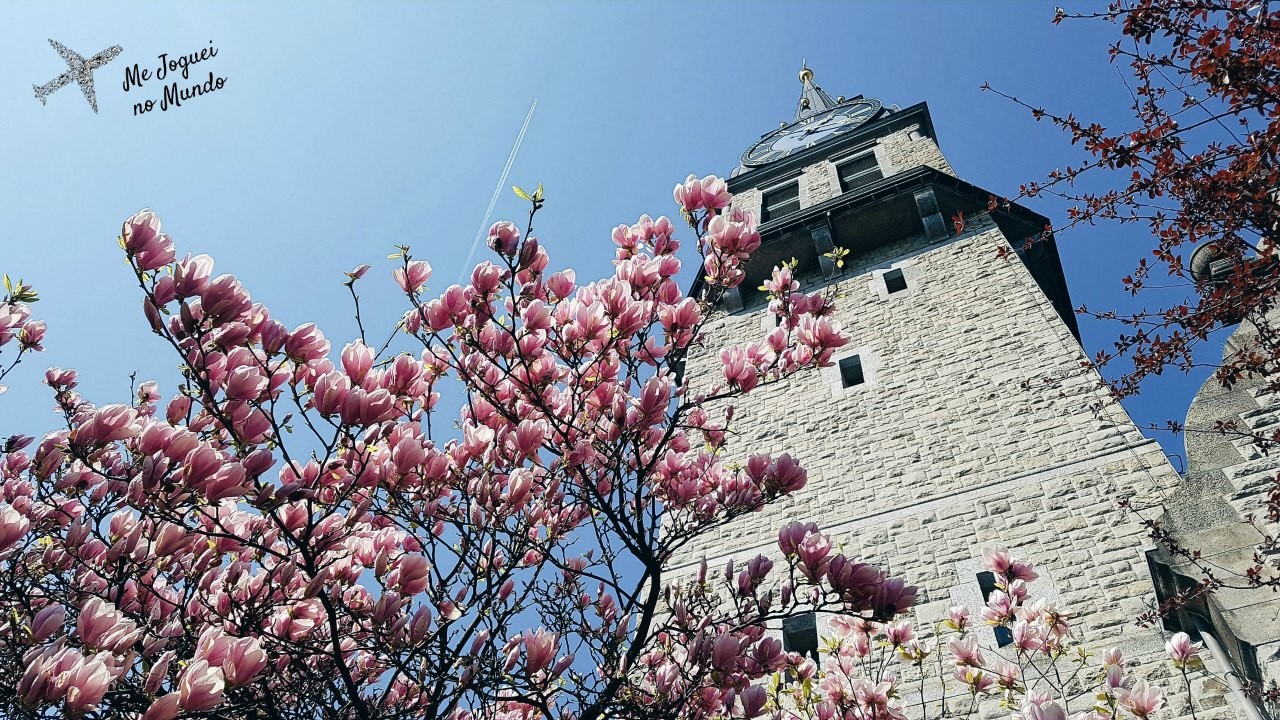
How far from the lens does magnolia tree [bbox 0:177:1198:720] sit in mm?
2121

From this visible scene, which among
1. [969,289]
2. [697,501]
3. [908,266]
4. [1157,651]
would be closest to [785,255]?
[908,266]

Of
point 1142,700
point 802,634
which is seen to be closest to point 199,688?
point 1142,700

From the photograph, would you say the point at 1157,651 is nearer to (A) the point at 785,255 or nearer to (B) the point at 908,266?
(B) the point at 908,266

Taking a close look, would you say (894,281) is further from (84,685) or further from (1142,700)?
(84,685)

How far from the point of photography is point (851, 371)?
9547 millimetres

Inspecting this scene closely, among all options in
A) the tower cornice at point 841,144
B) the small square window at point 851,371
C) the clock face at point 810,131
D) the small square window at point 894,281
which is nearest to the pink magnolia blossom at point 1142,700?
the small square window at point 851,371

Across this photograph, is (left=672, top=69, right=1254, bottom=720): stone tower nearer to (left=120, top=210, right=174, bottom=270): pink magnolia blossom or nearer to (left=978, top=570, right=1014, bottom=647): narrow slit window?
(left=978, top=570, right=1014, bottom=647): narrow slit window

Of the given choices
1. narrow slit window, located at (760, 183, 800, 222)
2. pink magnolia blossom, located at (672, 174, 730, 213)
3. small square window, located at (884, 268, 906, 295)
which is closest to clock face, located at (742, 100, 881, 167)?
narrow slit window, located at (760, 183, 800, 222)

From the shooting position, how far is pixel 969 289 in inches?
386

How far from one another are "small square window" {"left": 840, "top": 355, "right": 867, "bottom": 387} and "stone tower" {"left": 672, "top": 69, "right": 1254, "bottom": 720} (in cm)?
3

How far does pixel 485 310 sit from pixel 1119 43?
3.18m

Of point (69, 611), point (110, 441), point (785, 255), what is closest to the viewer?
point (110, 441)

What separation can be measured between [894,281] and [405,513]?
31.4ft

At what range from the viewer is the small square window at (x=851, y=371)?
30.7 ft
